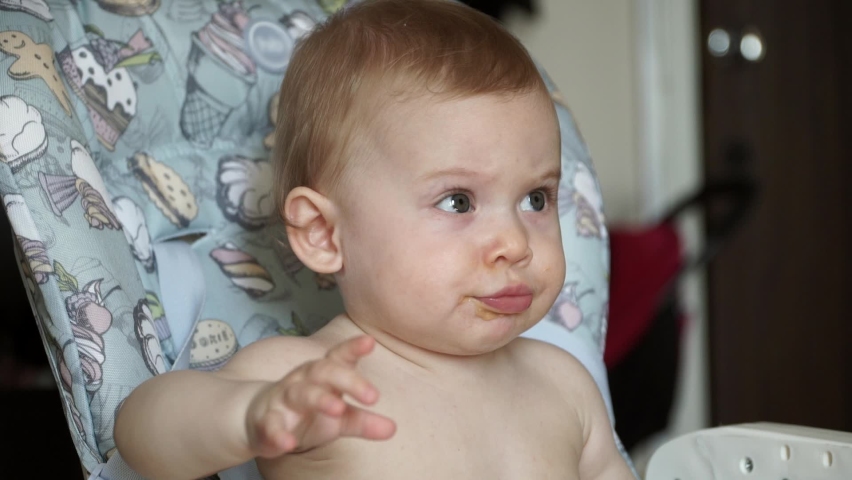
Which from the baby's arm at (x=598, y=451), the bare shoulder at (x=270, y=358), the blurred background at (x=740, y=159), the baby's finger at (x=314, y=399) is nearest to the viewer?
the baby's finger at (x=314, y=399)

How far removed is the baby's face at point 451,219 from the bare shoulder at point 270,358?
0.07 metres

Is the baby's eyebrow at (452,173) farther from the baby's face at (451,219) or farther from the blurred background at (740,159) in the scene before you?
the blurred background at (740,159)

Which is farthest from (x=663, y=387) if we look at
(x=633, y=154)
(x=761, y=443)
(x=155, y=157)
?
(x=155, y=157)

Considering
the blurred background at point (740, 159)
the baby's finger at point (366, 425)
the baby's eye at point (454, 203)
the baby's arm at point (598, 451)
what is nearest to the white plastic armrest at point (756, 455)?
the baby's arm at point (598, 451)

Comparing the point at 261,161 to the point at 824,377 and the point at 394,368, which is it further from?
the point at 824,377

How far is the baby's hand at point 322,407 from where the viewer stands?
0.60 meters

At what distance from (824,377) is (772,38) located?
859mm

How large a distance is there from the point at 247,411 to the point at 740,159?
2066mm

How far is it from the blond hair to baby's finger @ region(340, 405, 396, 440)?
28 cm

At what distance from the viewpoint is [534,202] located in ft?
2.86

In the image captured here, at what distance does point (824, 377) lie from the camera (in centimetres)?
256

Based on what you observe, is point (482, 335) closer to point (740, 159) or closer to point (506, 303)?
point (506, 303)

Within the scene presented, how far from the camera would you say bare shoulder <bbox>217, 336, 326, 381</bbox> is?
79cm

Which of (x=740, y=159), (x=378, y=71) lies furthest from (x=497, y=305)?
(x=740, y=159)
